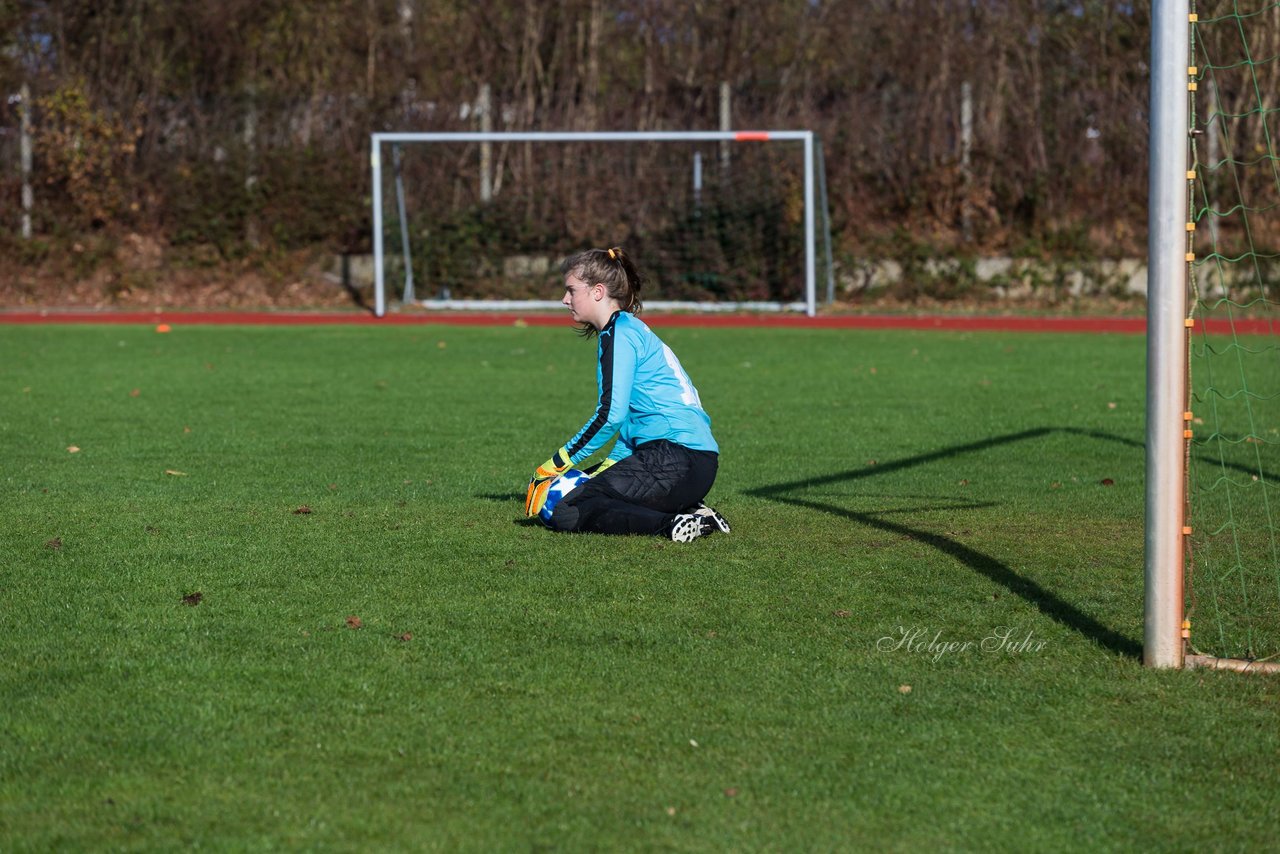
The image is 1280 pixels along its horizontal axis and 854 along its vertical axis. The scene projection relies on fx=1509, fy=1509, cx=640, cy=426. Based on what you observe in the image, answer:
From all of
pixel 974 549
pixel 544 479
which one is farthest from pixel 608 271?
pixel 974 549

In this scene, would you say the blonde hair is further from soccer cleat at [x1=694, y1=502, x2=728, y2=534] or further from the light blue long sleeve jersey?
soccer cleat at [x1=694, y1=502, x2=728, y2=534]

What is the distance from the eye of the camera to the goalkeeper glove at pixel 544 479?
6039 millimetres

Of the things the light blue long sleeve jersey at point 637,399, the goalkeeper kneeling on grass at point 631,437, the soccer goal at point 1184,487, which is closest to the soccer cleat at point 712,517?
the goalkeeper kneeling on grass at point 631,437

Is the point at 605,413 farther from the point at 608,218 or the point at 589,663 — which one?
the point at 608,218

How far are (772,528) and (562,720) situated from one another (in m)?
2.70

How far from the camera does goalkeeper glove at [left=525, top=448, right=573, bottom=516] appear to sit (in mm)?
6039

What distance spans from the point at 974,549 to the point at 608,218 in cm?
1724

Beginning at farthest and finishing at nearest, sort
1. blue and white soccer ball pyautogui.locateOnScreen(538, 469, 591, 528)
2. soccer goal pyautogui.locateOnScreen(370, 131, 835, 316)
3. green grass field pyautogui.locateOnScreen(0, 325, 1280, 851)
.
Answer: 1. soccer goal pyautogui.locateOnScreen(370, 131, 835, 316)
2. blue and white soccer ball pyautogui.locateOnScreen(538, 469, 591, 528)
3. green grass field pyautogui.locateOnScreen(0, 325, 1280, 851)

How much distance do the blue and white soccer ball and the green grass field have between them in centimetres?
11

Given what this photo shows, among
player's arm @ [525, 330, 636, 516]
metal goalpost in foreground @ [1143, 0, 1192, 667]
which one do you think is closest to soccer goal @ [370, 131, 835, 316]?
player's arm @ [525, 330, 636, 516]

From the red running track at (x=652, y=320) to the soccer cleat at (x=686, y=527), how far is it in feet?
43.3

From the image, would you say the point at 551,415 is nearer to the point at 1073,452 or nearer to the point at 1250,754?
the point at 1073,452

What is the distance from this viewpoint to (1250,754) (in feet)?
11.7

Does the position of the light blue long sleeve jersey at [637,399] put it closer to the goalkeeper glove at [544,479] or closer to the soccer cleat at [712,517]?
the goalkeeper glove at [544,479]
